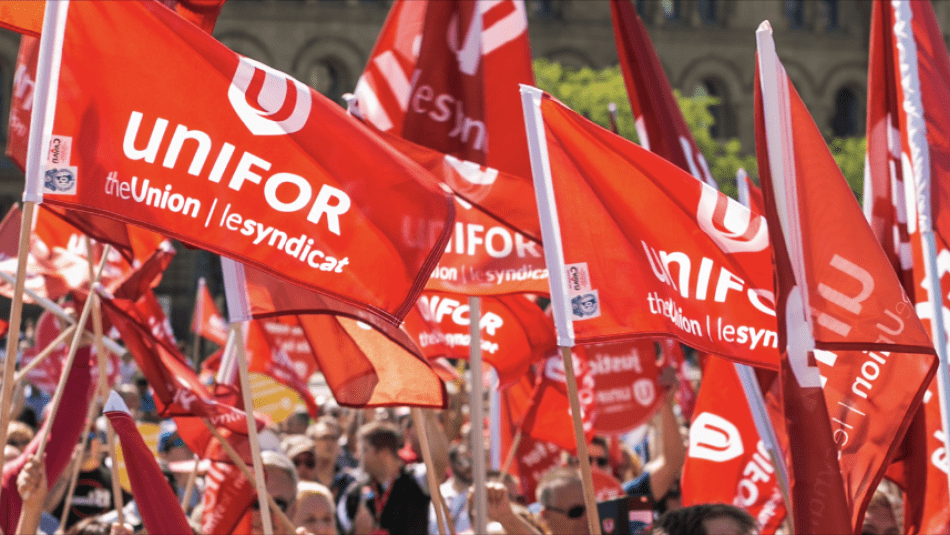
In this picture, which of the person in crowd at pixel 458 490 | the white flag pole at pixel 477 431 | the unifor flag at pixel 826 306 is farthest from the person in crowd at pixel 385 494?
the unifor flag at pixel 826 306

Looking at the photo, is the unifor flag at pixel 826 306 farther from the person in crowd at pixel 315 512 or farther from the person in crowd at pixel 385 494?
the person in crowd at pixel 385 494

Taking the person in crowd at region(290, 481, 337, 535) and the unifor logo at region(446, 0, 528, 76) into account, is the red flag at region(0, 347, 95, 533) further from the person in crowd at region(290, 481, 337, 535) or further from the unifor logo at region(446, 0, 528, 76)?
the unifor logo at region(446, 0, 528, 76)

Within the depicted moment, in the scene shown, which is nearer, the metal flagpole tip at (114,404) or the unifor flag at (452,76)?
the metal flagpole tip at (114,404)

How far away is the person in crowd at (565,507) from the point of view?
5.03 meters

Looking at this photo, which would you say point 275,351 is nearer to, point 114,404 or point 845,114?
point 114,404

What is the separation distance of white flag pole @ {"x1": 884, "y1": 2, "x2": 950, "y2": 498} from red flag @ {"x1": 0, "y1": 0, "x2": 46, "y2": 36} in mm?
3313

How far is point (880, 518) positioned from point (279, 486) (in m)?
2.51

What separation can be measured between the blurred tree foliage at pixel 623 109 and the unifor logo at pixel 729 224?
2606 cm

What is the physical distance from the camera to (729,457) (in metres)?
5.68

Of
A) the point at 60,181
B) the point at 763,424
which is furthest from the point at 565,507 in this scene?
the point at 60,181

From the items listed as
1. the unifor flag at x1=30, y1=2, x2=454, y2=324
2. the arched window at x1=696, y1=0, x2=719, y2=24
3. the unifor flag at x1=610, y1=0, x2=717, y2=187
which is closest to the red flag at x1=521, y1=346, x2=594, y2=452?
the unifor flag at x1=610, y1=0, x2=717, y2=187

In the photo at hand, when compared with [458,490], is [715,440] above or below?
above

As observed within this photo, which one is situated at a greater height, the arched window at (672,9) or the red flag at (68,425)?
the arched window at (672,9)

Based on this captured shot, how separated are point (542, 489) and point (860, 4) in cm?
3606
